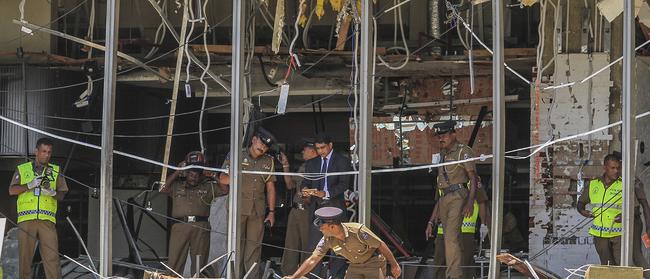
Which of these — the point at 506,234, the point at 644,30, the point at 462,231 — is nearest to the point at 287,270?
the point at 462,231

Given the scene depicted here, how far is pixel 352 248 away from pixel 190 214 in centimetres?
313

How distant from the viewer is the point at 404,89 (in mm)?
13820

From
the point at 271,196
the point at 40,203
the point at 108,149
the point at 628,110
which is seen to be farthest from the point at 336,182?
the point at 628,110

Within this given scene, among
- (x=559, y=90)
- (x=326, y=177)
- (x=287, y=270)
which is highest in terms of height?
(x=559, y=90)

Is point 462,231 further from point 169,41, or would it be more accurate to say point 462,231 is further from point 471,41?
point 169,41

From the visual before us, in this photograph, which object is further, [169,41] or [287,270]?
[169,41]

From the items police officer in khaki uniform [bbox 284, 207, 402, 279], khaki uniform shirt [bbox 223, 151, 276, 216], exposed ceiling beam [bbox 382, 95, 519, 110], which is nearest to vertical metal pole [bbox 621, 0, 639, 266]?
police officer in khaki uniform [bbox 284, 207, 402, 279]

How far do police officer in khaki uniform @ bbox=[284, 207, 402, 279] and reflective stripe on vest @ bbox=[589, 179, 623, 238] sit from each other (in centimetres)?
264

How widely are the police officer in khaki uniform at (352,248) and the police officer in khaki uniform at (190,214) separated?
9.53 ft

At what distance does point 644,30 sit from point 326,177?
3507mm

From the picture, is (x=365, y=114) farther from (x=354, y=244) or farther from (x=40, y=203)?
(x=40, y=203)

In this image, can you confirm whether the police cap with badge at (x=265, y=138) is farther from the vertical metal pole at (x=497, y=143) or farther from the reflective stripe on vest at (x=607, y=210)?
the vertical metal pole at (x=497, y=143)

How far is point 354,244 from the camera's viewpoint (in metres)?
9.63

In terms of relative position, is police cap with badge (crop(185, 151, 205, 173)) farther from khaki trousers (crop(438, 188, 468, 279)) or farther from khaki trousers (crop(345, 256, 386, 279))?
khaki trousers (crop(345, 256, 386, 279))
